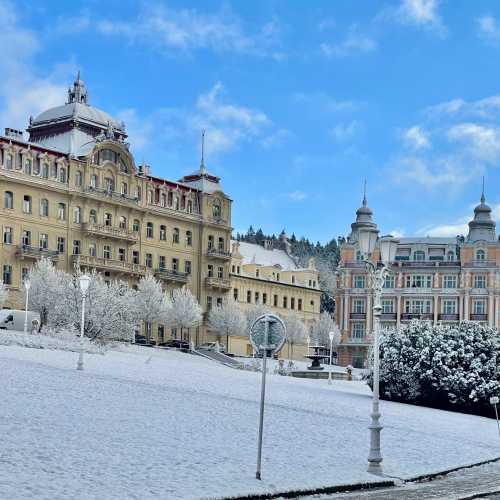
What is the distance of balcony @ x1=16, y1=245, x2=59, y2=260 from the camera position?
287ft

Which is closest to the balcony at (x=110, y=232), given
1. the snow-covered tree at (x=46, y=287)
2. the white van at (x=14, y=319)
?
the snow-covered tree at (x=46, y=287)

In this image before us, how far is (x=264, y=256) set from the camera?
127625 millimetres

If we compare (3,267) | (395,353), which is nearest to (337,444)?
(395,353)

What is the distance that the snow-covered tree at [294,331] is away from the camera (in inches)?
4532

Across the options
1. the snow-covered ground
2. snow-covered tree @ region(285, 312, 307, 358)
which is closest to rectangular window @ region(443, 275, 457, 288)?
snow-covered tree @ region(285, 312, 307, 358)

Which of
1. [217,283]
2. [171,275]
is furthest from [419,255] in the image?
[171,275]

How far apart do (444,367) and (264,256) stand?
274ft

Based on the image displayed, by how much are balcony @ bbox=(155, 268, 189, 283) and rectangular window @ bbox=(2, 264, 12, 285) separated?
16707mm

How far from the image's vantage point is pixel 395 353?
46.0 metres

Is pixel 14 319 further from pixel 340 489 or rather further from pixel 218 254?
pixel 340 489

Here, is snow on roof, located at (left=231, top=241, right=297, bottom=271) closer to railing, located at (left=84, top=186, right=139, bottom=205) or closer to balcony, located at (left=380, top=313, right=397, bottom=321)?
balcony, located at (left=380, top=313, right=397, bottom=321)

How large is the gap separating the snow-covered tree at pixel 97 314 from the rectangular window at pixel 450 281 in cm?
5047

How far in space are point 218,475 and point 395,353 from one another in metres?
27.4

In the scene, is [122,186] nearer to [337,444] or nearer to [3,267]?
[3,267]
